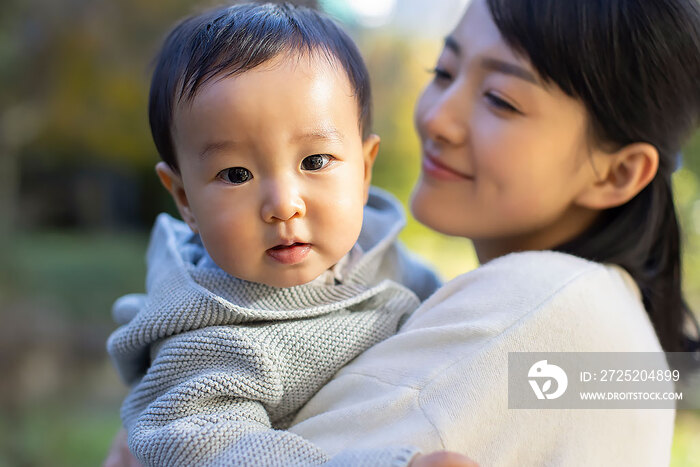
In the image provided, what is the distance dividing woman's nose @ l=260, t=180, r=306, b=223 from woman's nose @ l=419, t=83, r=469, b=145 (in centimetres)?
59

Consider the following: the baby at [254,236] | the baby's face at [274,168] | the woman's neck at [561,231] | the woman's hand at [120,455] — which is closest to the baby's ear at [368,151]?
the baby at [254,236]

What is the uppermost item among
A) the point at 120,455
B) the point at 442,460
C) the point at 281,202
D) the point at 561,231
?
the point at 281,202

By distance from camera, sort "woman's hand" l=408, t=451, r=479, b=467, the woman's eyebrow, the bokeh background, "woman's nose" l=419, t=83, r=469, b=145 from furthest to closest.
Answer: the bokeh background
"woman's nose" l=419, t=83, r=469, b=145
the woman's eyebrow
"woman's hand" l=408, t=451, r=479, b=467

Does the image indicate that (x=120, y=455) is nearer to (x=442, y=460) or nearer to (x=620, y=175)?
(x=442, y=460)

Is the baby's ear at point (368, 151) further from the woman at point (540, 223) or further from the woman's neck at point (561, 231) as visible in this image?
the woman's neck at point (561, 231)

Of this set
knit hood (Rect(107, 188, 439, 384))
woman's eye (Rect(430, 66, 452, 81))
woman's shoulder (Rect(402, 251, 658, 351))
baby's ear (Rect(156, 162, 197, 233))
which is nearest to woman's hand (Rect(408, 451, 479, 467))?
woman's shoulder (Rect(402, 251, 658, 351))

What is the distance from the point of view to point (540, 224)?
1713 mm

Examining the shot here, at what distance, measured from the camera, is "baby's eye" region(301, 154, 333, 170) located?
1239 mm

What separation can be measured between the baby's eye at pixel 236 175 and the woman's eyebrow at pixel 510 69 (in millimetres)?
717

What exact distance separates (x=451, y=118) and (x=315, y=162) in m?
0.54

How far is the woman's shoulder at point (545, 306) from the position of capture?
130cm

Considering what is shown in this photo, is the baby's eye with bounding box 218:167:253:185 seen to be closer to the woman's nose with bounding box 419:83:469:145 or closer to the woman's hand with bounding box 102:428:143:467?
the woman's nose with bounding box 419:83:469:145

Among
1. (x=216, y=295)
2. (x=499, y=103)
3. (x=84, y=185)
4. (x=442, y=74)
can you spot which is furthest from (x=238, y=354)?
(x=84, y=185)

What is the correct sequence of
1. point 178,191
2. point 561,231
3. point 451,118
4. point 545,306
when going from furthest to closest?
1. point 561,231
2. point 451,118
3. point 178,191
4. point 545,306
